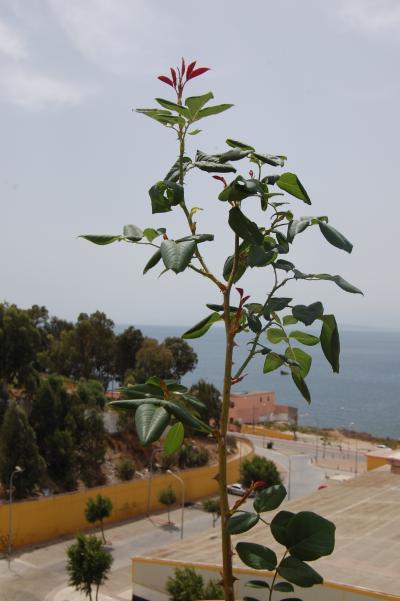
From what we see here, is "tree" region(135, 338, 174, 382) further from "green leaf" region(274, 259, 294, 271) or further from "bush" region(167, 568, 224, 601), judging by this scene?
"green leaf" region(274, 259, 294, 271)

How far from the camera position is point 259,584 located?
7.05 feet

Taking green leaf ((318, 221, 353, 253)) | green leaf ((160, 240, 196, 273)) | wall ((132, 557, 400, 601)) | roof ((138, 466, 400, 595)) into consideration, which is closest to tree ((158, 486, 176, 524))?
roof ((138, 466, 400, 595))

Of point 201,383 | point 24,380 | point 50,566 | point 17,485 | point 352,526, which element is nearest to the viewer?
point 352,526

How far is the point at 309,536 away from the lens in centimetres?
196

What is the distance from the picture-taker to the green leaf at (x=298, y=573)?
76.7 inches

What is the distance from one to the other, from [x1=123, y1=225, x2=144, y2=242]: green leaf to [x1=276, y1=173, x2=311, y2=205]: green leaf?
52 centimetres

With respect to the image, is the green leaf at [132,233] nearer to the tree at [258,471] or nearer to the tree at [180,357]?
the tree at [258,471]

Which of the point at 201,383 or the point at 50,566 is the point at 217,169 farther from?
the point at 201,383

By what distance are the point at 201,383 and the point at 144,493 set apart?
10590 mm

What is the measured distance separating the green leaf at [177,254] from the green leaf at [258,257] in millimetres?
298

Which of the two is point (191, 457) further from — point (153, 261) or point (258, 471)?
point (153, 261)

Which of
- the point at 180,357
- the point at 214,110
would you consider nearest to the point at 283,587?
the point at 214,110

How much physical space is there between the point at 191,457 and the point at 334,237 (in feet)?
90.8

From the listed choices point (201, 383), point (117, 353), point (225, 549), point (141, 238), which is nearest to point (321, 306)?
point (141, 238)
